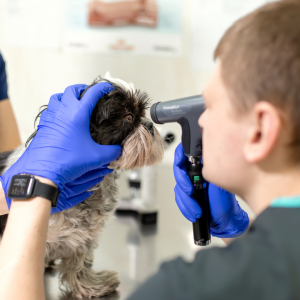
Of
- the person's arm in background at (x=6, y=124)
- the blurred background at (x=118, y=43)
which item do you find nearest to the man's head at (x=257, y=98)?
the person's arm in background at (x=6, y=124)

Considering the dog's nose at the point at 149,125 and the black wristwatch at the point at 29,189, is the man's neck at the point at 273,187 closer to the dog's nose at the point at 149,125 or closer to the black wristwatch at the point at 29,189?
the black wristwatch at the point at 29,189

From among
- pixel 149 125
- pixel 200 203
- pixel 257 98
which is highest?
pixel 257 98

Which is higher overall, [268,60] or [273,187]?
[268,60]

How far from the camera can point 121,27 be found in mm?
2270

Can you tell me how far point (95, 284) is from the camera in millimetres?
1024

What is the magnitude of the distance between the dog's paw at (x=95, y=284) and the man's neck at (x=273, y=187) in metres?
0.70

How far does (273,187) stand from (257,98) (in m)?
0.15

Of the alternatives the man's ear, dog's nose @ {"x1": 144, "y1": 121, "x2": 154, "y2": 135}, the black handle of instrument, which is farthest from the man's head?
dog's nose @ {"x1": 144, "y1": 121, "x2": 154, "y2": 135}

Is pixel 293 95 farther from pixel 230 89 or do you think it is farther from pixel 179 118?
pixel 179 118

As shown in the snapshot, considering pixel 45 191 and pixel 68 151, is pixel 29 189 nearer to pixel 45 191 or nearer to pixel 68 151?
pixel 45 191

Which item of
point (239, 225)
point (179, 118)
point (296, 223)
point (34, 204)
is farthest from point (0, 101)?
point (296, 223)

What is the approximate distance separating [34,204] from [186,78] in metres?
1.82

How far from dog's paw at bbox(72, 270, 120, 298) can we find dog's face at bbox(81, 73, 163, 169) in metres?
0.39

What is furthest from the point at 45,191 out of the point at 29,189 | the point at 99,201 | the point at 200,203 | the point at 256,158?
the point at 256,158
